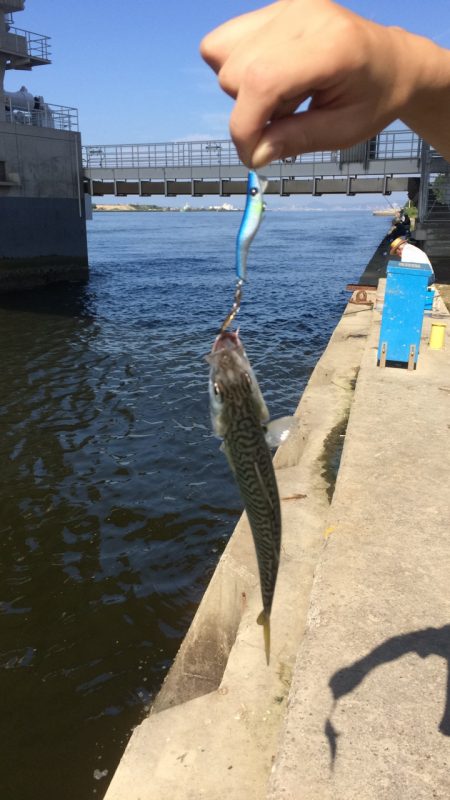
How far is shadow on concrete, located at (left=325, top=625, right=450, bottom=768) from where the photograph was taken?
12.6 ft

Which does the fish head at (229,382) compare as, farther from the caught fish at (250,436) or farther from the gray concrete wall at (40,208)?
the gray concrete wall at (40,208)

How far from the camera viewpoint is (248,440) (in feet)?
7.14

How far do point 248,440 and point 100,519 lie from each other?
831 centimetres

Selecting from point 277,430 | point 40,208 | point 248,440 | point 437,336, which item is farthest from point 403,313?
point 40,208

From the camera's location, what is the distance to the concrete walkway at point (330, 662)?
3.43m

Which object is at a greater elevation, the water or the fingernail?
the fingernail

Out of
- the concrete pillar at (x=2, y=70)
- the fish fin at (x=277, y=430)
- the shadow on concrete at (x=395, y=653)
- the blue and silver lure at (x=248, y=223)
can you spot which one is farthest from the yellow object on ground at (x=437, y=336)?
the concrete pillar at (x=2, y=70)

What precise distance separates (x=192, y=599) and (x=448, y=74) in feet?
23.5

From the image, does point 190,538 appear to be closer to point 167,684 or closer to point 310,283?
point 167,684

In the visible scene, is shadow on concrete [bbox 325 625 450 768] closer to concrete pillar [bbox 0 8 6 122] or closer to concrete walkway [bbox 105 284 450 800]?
concrete walkway [bbox 105 284 450 800]

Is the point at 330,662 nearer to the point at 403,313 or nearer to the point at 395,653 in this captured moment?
the point at 395,653

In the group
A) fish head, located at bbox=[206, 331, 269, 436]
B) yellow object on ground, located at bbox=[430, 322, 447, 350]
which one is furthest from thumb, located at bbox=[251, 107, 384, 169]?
yellow object on ground, located at bbox=[430, 322, 447, 350]

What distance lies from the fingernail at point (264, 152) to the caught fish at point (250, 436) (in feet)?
1.76

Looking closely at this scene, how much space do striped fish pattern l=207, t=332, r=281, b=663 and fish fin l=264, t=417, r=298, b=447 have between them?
0.12 feet
